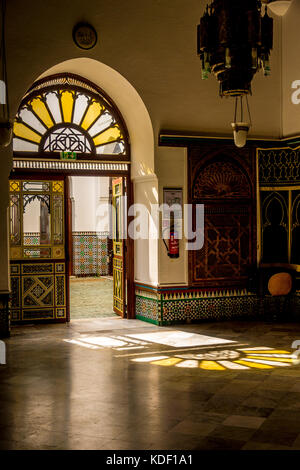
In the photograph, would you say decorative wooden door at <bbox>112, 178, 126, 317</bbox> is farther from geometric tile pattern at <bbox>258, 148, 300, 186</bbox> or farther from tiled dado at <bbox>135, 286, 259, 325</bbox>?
geometric tile pattern at <bbox>258, 148, 300, 186</bbox>

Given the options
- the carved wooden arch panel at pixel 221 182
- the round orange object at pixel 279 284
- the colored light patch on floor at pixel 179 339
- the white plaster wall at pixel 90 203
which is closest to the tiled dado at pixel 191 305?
the round orange object at pixel 279 284

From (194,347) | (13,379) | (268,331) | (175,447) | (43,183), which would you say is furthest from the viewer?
(43,183)

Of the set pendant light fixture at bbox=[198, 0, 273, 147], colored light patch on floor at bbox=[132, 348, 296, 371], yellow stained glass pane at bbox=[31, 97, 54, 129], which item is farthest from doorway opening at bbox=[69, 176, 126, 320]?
pendant light fixture at bbox=[198, 0, 273, 147]

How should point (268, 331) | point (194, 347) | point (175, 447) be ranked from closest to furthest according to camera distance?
point (175, 447) → point (194, 347) → point (268, 331)

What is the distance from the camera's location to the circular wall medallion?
7.93 meters

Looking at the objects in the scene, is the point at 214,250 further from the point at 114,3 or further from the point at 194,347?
the point at 114,3

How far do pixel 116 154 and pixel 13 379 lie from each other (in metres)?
4.41

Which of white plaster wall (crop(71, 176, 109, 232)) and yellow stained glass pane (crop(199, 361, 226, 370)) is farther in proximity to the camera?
white plaster wall (crop(71, 176, 109, 232))

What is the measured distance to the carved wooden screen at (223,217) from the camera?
8758 mm

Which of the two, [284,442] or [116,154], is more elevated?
[116,154]

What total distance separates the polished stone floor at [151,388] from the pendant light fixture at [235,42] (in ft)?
9.27

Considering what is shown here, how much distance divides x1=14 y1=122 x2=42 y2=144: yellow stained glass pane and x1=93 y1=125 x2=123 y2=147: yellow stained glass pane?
91 cm

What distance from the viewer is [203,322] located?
8773 millimetres

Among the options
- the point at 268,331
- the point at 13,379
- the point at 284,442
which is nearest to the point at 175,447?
the point at 284,442
